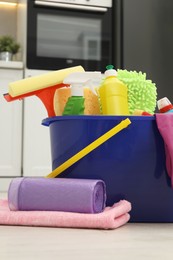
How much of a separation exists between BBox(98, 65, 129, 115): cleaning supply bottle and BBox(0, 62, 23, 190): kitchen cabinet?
1.65 m

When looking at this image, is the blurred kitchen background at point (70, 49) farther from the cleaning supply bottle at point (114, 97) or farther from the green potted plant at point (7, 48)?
the cleaning supply bottle at point (114, 97)

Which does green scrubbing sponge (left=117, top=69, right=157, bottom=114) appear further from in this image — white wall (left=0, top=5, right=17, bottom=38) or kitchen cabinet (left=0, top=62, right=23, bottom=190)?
white wall (left=0, top=5, right=17, bottom=38)

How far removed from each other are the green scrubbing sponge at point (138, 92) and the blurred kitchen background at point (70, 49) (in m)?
1.59

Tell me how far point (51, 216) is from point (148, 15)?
202 centimetres

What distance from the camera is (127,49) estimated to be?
8.07ft

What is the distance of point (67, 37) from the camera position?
96.5 inches

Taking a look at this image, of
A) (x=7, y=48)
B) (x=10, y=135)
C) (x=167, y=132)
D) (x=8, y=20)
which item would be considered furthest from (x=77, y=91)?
(x=8, y=20)

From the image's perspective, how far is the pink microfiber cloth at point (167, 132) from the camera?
2.43 feet

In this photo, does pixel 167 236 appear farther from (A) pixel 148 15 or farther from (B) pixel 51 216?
(A) pixel 148 15

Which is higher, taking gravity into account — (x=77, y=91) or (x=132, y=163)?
(x=77, y=91)

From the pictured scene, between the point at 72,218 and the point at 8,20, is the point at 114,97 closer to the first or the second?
the point at 72,218

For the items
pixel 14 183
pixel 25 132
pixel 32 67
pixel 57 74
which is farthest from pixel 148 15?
pixel 14 183

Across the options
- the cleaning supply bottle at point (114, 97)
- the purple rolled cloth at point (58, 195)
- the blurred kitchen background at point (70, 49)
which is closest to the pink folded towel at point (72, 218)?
the purple rolled cloth at point (58, 195)

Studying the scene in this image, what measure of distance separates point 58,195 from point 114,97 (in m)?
0.21
